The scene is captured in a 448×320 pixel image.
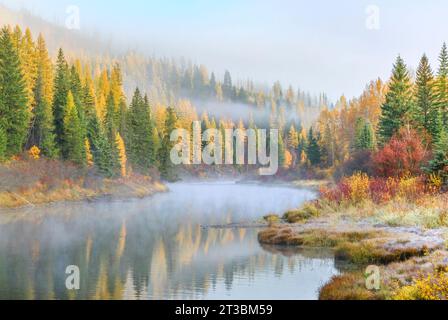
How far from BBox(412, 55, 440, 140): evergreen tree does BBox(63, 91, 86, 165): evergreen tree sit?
33.9 metres

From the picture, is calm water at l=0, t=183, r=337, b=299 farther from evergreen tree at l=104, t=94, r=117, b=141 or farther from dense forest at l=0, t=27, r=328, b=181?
evergreen tree at l=104, t=94, r=117, b=141

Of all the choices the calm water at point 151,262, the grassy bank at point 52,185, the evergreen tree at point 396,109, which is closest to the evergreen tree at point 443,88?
the evergreen tree at point 396,109

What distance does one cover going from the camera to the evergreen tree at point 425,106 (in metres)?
49.3

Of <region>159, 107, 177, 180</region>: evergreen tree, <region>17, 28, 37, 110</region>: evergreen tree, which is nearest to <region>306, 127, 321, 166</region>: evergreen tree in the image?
<region>159, 107, 177, 180</region>: evergreen tree

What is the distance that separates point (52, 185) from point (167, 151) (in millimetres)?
37874

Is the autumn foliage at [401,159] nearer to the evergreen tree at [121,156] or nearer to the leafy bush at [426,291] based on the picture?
the leafy bush at [426,291]

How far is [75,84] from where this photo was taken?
64750mm

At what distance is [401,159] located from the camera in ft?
119

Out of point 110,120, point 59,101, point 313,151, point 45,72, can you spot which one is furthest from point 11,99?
point 313,151

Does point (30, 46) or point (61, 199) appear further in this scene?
point (30, 46)

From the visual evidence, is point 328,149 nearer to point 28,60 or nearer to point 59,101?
point 59,101

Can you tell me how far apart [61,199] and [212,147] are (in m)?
65.7
